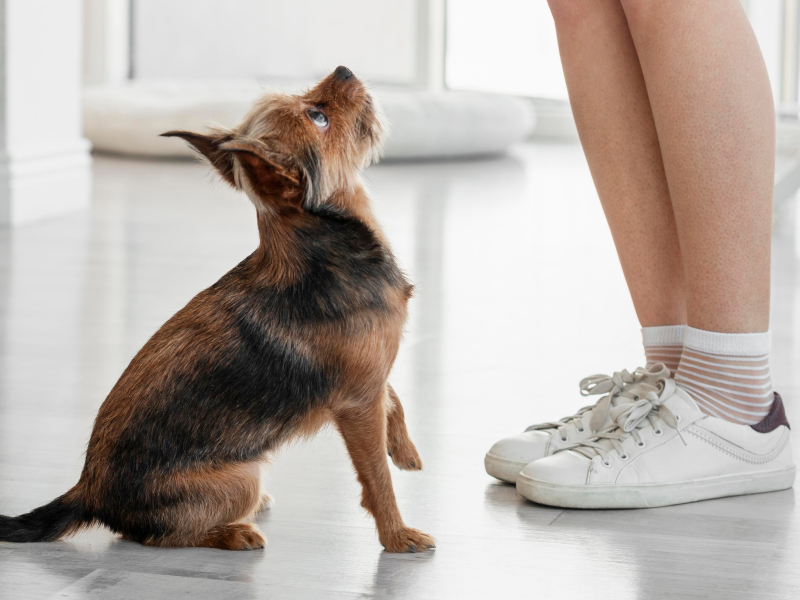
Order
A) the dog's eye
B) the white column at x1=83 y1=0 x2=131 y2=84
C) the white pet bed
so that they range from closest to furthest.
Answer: the dog's eye < the white pet bed < the white column at x1=83 y1=0 x2=131 y2=84

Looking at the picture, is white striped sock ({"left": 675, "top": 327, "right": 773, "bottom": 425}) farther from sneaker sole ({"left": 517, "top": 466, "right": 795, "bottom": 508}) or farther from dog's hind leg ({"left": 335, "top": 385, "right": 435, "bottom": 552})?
dog's hind leg ({"left": 335, "top": 385, "right": 435, "bottom": 552})

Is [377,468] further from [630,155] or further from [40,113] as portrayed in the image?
[40,113]

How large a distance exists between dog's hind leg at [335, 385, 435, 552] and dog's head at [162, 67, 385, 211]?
0.27 metres

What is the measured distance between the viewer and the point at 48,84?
14.0 feet

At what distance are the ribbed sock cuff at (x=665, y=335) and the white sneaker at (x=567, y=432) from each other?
0.07m

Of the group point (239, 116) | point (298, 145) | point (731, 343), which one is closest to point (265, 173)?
point (298, 145)

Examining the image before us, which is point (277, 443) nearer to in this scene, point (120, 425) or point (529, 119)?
point (120, 425)

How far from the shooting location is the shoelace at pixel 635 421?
155cm

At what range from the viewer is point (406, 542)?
52.0 inches

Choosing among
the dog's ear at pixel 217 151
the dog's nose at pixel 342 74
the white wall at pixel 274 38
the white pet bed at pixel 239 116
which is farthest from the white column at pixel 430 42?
the dog's ear at pixel 217 151

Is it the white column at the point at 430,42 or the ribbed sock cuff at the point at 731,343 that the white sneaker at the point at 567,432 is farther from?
the white column at the point at 430,42

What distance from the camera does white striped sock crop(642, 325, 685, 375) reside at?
167 centimetres

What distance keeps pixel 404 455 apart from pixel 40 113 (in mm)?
3195

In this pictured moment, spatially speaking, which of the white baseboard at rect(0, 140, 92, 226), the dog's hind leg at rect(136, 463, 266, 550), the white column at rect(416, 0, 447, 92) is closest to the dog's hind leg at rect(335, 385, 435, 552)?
the dog's hind leg at rect(136, 463, 266, 550)
